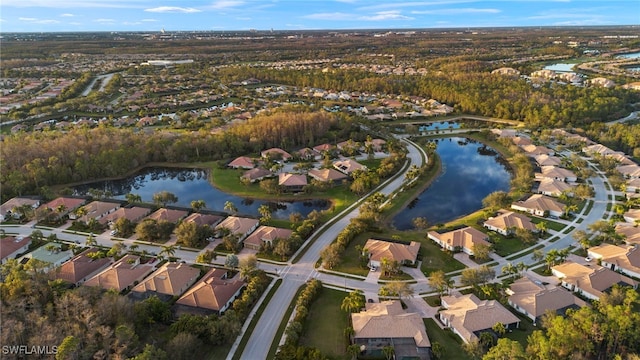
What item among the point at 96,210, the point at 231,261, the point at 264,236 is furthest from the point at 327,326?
the point at 96,210

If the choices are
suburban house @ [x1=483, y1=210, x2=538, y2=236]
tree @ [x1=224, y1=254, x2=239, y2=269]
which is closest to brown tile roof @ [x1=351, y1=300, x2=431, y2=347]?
tree @ [x1=224, y1=254, x2=239, y2=269]

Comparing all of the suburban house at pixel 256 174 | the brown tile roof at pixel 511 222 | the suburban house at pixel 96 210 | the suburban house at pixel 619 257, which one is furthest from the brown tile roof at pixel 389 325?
the suburban house at pixel 96 210

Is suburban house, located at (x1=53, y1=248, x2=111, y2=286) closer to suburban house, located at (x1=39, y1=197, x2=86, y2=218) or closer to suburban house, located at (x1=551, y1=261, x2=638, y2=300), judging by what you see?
suburban house, located at (x1=39, y1=197, x2=86, y2=218)

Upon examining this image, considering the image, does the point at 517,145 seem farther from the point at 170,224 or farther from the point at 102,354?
the point at 102,354

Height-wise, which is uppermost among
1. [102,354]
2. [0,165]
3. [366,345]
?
[0,165]

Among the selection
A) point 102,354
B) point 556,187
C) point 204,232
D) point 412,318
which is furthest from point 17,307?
point 556,187

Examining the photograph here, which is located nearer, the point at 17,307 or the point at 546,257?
the point at 17,307
